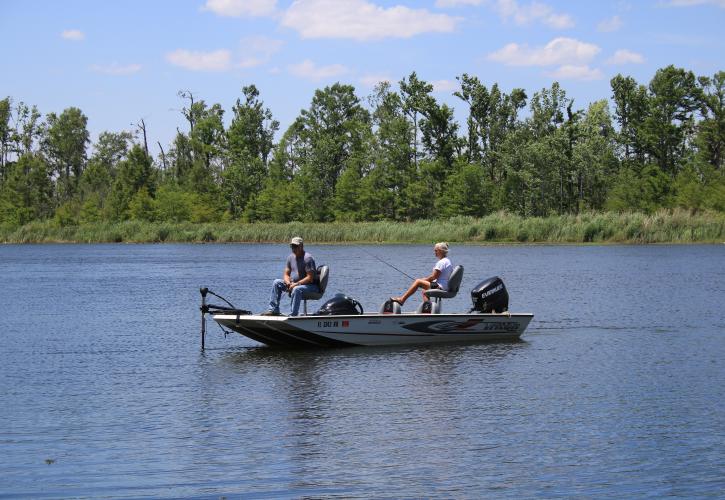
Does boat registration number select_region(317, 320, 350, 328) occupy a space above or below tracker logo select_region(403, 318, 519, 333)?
above

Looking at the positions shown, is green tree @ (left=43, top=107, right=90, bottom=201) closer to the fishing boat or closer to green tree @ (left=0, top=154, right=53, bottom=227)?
green tree @ (left=0, top=154, right=53, bottom=227)

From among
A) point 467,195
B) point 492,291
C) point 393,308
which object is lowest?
point 393,308

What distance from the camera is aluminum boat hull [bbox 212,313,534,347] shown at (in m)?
19.3

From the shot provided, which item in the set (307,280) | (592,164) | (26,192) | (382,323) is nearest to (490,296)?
(382,323)

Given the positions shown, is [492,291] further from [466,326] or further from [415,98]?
[415,98]

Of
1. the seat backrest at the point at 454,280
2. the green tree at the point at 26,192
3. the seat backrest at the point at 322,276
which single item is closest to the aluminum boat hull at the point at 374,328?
the seat backrest at the point at 454,280

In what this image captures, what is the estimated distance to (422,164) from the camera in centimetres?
8944

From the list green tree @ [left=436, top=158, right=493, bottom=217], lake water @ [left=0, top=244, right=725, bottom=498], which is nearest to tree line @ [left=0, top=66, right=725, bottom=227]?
green tree @ [left=436, top=158, right=493, bottom=217]

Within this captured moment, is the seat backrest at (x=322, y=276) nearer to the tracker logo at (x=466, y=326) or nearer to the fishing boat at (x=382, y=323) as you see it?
the fishing boat at (x=382, y=323)

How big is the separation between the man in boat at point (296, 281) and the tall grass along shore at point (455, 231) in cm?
5010

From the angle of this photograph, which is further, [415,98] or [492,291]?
[415,98]

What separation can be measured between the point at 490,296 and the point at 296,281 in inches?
164

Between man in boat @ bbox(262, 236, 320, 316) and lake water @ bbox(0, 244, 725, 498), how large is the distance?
3.33ft

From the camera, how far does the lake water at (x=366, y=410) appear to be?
11.0 metres
